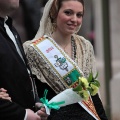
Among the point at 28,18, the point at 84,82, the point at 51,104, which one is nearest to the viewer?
the point at 51,104

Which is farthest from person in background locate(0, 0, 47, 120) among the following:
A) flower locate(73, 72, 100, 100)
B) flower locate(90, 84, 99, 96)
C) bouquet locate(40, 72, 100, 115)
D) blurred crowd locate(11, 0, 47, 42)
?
blurred crowd locate(11, 0, 47, 42)

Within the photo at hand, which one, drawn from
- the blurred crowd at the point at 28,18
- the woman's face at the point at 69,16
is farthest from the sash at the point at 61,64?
the blurred crowd at the point at 28,18

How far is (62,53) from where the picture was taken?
4.54 m

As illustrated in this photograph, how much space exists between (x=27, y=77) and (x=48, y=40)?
0.72 m

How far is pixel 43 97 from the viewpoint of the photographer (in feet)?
13.4

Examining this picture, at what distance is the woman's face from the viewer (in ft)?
15.1

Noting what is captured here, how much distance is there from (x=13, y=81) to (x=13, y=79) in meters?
0.01

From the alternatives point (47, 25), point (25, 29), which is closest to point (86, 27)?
point (25, 29)

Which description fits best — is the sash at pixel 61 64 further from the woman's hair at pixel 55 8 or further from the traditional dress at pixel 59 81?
A: the woman's hair at pixel 55 8

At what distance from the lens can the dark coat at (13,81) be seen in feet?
12.1

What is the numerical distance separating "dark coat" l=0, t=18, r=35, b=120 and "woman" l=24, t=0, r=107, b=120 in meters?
0.50

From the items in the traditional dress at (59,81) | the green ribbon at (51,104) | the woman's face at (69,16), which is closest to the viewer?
the green ribbon at (51,104)

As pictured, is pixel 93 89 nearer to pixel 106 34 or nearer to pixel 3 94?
pixel 3 94

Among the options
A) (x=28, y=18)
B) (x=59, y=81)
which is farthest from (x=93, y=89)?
(x=28, y=18)
